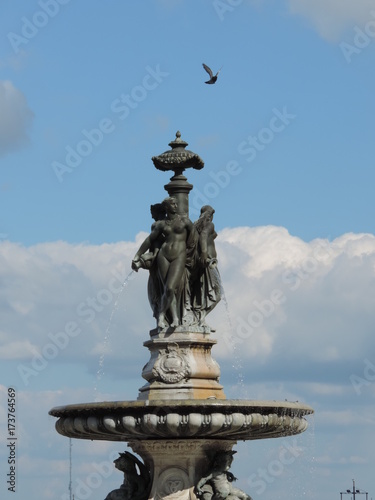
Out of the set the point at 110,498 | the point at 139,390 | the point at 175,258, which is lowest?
the point at 110,498

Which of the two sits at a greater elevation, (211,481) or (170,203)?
(170,203)

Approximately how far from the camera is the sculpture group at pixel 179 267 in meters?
29.9

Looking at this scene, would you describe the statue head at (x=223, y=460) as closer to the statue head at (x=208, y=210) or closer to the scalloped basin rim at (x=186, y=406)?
the scalloped basin rim at (x=186, y=406)

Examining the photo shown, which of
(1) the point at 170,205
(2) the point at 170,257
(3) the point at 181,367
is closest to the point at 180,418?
(3) the point at 181,367

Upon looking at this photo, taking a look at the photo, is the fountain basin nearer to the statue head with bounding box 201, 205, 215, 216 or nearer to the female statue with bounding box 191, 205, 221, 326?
the female statue with bounding box 191, 205, 221, 326

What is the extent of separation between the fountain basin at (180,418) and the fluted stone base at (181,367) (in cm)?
87

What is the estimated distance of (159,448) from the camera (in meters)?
29.1

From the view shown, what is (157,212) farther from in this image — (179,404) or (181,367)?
(179,404)

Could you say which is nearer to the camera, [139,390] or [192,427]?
[192,427]

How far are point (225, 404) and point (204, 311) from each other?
3099 millimetres

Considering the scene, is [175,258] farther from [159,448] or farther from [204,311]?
[159,448]

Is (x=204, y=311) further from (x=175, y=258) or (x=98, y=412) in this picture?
(x=98, y=412)

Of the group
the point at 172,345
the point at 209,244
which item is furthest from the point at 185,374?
the point at 209,244

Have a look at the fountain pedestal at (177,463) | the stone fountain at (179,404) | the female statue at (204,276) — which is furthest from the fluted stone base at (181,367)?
the fountain pedestal at (177,463)
